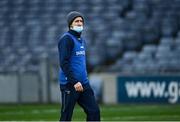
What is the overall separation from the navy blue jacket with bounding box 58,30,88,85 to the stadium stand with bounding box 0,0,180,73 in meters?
15.0

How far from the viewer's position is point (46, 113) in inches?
775

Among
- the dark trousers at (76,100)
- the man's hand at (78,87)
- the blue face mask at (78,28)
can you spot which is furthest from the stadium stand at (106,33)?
the man's hand at (78,87)

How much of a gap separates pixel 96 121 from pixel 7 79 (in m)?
16.8

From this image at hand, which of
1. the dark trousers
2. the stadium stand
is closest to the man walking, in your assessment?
the dark trousers

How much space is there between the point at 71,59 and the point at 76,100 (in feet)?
2.11

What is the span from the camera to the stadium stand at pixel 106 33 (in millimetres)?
26969

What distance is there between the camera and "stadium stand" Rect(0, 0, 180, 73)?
26969 millimetres

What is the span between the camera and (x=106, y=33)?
29.1m

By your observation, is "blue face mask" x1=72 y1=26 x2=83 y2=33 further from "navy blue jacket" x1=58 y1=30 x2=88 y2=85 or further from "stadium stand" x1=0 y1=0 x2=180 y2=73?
"stadium stand" x1=0 y1=0 x2=180 y2=73

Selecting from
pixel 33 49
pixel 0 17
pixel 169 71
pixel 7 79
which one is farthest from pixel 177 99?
pixel 0 17

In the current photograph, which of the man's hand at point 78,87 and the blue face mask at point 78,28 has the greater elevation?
the blue face mask at point 78,28

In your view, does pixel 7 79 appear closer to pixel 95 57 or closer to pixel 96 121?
pixel 95 57

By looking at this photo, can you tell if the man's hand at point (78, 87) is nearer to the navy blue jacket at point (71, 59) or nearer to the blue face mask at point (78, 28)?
the navy blue jacket at point (71, 59)

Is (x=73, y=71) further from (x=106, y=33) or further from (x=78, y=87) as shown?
(x=106, y=33)
